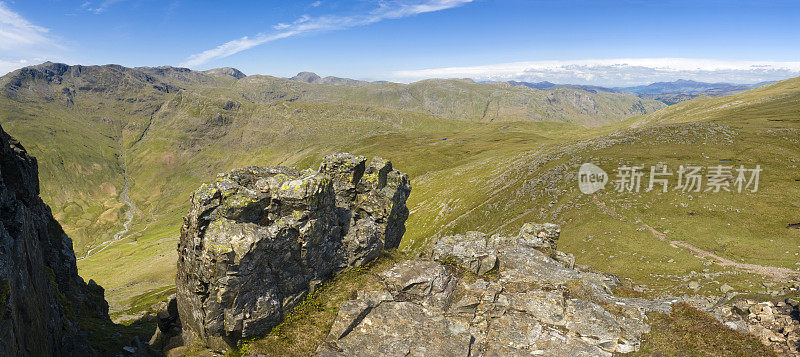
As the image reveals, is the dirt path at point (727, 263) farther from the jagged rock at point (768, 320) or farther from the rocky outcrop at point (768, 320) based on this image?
the jagged rock at point (768, 320)

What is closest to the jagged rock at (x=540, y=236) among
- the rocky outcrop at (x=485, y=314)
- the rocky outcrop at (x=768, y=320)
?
the rocky outcrop at (x=485, y=314)

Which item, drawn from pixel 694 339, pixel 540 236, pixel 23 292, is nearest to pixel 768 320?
pixel 694 339

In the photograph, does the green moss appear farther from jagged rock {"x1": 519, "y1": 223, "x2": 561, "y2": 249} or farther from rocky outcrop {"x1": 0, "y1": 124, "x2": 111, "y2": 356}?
rocky outcrop {"x1": 0, "y1": 124, "x2": 111, "y2": 356}

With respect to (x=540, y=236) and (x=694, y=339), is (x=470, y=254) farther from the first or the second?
(x=694, y=339)

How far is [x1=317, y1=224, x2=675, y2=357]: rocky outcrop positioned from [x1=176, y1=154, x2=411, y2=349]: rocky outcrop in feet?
12.6

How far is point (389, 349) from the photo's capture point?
19.3 m

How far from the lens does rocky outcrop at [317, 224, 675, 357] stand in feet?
64.6

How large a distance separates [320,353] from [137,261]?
713 ft

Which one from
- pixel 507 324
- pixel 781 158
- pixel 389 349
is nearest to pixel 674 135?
pixel 781 158

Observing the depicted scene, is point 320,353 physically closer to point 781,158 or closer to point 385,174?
point 385,174

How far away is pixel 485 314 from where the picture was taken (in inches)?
890

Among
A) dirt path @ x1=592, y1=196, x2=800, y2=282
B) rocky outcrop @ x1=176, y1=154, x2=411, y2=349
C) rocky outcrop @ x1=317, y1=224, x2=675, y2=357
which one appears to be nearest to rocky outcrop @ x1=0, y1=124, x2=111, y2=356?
rocky outcrop @ x1=176, y1=154, x2=411, y2=349

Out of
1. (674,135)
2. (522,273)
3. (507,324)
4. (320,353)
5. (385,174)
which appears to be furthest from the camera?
(674,135)

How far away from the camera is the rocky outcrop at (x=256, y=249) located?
762 inches
